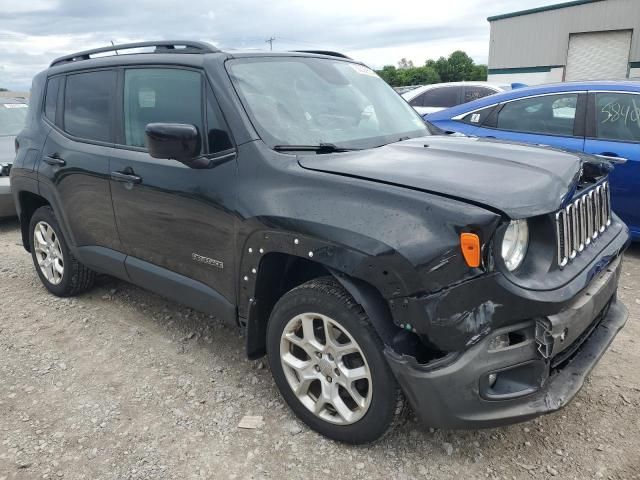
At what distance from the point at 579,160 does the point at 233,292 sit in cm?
192

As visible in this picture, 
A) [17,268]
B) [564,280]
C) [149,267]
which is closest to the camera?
[564,280]

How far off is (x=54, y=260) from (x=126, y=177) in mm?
1616

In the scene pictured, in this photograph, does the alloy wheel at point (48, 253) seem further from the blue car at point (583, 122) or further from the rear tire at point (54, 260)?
the blue car at point (583, 122)

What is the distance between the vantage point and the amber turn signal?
2.08 metres

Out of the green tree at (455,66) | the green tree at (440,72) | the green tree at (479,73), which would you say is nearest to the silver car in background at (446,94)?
the green tree at (440,72)

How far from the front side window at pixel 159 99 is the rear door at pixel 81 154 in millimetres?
205

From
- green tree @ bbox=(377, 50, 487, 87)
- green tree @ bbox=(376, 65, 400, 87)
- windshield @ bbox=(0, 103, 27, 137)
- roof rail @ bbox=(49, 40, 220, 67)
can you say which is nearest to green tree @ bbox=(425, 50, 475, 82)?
green tree @ bbox=(377, 50, 487, 87)

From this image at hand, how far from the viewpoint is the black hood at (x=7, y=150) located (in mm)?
7266

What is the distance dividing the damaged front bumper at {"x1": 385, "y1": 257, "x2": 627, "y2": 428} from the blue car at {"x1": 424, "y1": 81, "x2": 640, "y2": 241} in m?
2.84

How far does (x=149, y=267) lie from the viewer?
351cm

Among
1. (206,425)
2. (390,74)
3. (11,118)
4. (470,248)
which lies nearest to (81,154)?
(206,425)

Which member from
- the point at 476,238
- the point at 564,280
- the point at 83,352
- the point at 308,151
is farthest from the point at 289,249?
the point at 83,352

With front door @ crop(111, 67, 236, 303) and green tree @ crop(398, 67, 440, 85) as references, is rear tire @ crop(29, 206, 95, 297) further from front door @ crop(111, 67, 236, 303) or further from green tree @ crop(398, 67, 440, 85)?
green tree @ crop(398, 67, 440, 85)

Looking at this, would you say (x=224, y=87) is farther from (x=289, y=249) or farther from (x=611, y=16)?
(x=611, y=16)
